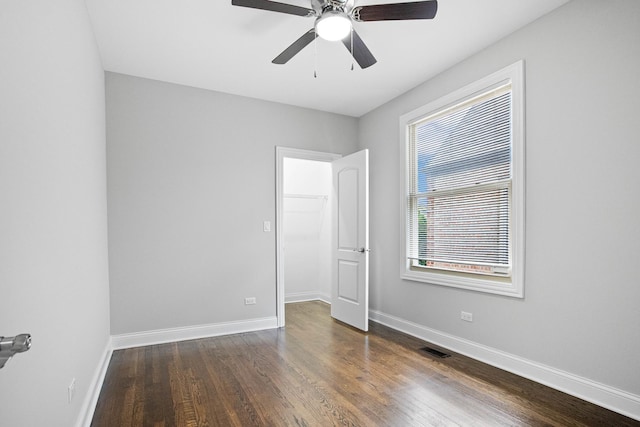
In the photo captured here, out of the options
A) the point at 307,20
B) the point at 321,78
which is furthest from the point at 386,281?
the point at 307,20

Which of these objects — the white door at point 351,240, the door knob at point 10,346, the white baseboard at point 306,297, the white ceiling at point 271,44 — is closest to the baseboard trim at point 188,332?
the white door at point 351,240

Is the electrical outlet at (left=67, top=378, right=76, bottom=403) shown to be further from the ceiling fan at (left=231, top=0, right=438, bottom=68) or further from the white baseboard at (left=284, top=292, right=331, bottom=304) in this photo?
the white baseboard at (left=284, top=292, right=331, bottom=304)

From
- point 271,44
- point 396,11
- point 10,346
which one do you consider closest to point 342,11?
point 396,11

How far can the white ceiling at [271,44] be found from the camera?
8.43 ft

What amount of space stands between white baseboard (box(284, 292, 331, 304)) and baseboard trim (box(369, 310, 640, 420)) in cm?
212

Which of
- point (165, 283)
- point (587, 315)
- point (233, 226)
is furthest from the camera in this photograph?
point (233, 226)

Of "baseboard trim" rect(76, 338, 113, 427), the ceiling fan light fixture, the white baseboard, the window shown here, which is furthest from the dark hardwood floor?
the ceiling fan light fixture

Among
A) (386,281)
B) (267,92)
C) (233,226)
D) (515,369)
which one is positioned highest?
(267,92)

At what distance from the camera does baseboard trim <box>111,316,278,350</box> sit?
11.5 ft

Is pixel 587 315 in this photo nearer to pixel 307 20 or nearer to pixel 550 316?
pixel 550 316

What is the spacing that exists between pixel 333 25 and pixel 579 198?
6.83 ft

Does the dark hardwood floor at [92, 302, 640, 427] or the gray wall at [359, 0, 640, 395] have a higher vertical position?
the gray wall at [359, 0, 640, 395]

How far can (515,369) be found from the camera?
281 cm

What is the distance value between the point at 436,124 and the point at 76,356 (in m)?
3.66
